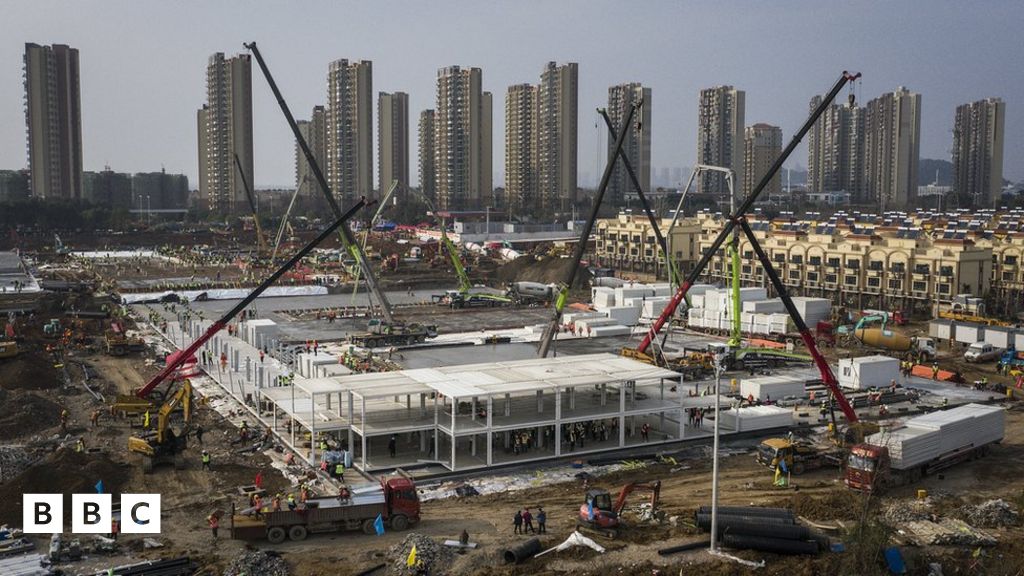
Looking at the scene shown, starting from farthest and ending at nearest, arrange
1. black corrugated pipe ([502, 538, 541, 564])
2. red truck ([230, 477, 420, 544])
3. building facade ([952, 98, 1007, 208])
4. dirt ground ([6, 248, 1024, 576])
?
1. building facade ([952, 98, 1007, 208])
2. red truck ([230, 477, 420, 544])
3. black corrugated pipe ([502, 538, 541, 564])
4. dirt ground ([6, 248, 1024, 576])

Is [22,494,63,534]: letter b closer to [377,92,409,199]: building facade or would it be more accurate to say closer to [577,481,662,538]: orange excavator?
[577,481,662,538]: orange excavator

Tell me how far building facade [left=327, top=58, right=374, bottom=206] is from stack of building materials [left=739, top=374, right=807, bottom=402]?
92249 mm

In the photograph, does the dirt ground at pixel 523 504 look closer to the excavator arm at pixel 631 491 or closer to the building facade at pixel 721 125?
the excavator arm at pixel 631 491

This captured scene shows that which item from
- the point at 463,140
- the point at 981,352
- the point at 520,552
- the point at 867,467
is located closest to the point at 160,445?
the point at 520,552

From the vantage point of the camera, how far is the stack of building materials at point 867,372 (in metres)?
28.4

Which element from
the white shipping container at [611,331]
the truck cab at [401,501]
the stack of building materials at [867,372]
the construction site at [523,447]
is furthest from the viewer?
the white shipping container at [611,331]

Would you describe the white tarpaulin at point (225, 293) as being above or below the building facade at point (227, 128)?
below

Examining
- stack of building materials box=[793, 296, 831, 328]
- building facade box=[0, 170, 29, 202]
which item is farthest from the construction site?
building facade box=[0, 170, 29, 202]

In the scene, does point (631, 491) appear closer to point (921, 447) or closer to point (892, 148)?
point (921, 447)

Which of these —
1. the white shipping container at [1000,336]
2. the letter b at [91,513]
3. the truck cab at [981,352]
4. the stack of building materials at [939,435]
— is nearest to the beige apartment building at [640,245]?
the white shipping container at [1000,336]

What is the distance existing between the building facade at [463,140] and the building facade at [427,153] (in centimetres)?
1176

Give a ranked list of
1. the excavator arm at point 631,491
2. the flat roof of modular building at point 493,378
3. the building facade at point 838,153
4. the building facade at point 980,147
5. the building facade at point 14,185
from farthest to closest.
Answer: the building facade at point 838,153
the building facade at point 980,147
the building facade at point 14,185
the flat roof of modular building at point 493,378
the excavator arm at point 631,491

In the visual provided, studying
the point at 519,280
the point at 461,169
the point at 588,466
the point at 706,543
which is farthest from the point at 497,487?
the point at 461,169

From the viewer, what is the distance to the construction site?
1469 cm
